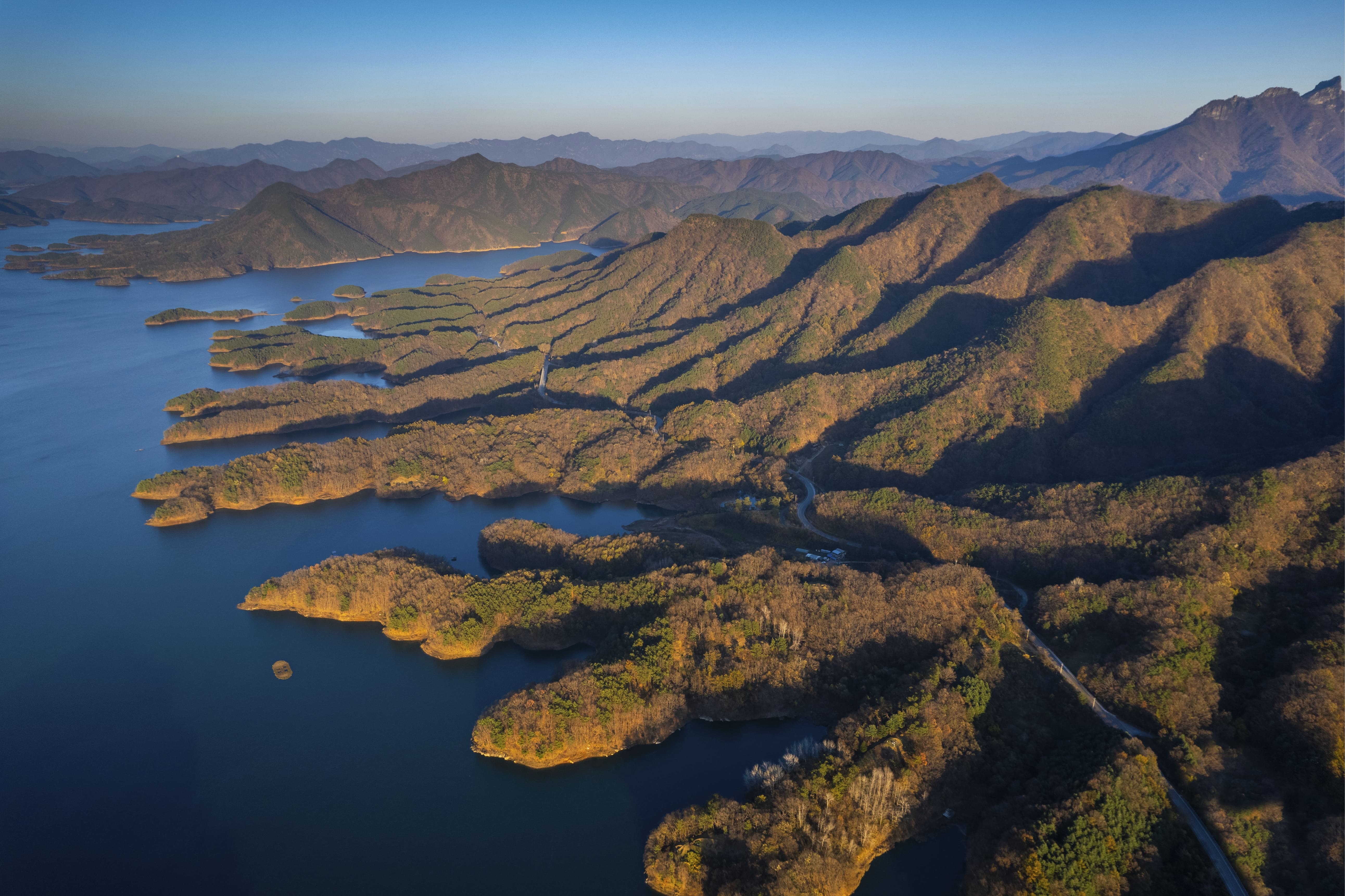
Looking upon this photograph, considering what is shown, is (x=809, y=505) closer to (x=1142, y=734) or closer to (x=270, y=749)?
(x=1142, y=734)

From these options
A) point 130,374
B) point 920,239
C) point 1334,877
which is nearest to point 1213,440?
point 1334,877

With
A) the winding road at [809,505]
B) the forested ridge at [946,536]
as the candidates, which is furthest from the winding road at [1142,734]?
the winding road at [809,505]

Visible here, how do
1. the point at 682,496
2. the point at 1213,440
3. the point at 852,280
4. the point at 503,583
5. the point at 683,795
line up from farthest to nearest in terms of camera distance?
the point at 852,280
the point at 682,496
the point at 1213,440
the point at 503,583
the point at 683,795

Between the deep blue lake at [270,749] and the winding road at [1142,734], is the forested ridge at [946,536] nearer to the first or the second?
the winding road at [1142,734]

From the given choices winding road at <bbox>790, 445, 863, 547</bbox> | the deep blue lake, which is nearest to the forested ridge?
winding road at <bbox>790, 445, 863, 547</bbox>

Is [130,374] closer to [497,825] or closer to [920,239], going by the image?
[497,825]

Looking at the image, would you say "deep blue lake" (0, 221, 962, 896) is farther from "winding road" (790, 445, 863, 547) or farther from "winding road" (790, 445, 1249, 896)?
"winding road" (790, 445, 863, 547)

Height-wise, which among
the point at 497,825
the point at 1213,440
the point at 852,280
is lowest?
the point at 497,825
